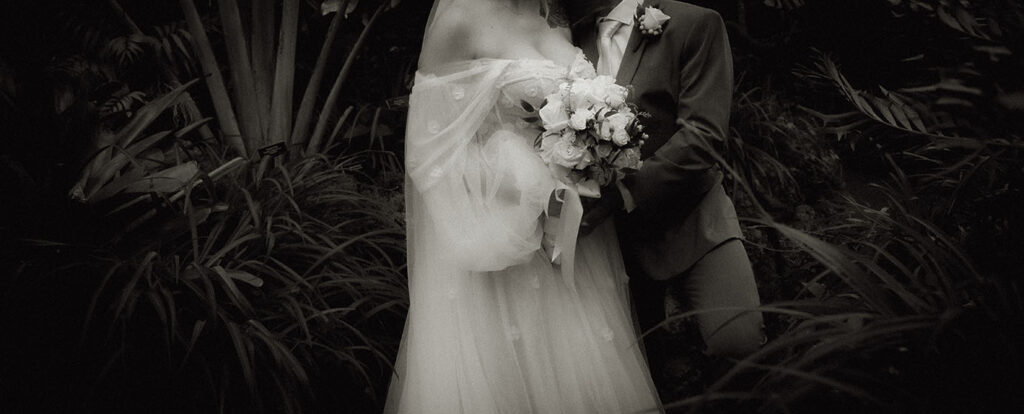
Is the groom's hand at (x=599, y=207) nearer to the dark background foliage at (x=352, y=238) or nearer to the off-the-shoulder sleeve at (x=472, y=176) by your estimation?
the off-the-shoulder sleeve at (x=472, y=176)

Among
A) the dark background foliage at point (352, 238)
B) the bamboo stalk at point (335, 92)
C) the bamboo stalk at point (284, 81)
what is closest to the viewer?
the dark background foliage at point (352, 238)

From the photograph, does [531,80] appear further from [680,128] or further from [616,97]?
[680,128]

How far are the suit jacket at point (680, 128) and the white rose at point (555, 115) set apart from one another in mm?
288

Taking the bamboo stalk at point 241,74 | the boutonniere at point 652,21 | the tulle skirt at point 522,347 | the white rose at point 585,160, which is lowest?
the tulle skirt at point 522,347

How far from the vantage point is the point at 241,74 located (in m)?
3.83

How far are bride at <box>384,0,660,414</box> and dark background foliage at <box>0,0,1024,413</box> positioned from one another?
16.2 inches

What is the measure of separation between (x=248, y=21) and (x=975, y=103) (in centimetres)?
348

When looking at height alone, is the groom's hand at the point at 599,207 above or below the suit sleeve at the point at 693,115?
below

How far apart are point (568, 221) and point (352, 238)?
1.17 metres

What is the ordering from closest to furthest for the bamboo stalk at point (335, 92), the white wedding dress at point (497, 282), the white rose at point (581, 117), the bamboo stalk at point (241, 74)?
the white rose at point (581, 117), the white wedding dress at point (497, 282), the bamboo stalk at point (241, 74), the bamboo stalk at point (335, 92)

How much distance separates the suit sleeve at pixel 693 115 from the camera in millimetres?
2395

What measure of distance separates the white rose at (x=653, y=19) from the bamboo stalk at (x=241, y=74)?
2.29 m

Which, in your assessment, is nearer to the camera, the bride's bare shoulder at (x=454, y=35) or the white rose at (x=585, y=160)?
the white rose at (x=585, y=160)

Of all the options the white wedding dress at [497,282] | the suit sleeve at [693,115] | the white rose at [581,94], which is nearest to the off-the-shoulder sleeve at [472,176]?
the white wedding dress at [497,282]
